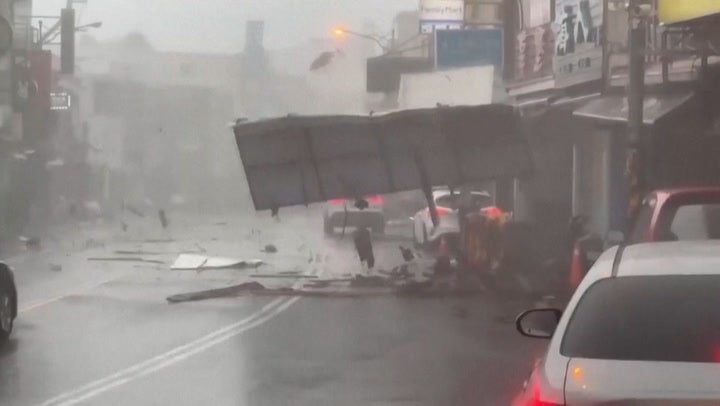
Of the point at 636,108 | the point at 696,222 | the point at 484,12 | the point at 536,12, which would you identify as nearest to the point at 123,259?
the point at 536,12

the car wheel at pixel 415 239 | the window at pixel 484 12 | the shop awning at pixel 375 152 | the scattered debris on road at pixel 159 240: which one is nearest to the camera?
the shop awning at pixel 375 152

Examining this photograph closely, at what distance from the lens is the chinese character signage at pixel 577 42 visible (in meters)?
27.1

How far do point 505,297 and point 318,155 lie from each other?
4632 mm

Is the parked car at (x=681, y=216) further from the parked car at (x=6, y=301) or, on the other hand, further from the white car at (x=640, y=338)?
the parked car at (x=6, y=301)

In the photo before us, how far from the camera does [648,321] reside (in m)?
5.11

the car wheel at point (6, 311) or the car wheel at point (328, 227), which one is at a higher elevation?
the car wheel at point (6, 311)

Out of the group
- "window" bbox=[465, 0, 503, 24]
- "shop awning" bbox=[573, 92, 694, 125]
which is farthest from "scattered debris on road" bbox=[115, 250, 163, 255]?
"window" bbox=[465, 0, 503, 24]

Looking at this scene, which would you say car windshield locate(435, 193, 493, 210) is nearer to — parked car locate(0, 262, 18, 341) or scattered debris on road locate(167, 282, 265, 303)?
scattered debris on road locate(167, 282, 265, 303)

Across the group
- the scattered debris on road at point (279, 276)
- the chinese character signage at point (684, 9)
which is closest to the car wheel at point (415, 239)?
the scattered debris on road at point (279, 276)

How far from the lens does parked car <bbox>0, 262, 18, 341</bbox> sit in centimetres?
1412

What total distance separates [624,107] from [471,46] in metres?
11.5

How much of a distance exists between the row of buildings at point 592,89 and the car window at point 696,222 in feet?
29.3

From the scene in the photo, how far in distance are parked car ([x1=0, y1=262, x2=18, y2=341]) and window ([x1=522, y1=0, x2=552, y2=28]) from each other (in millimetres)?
21057

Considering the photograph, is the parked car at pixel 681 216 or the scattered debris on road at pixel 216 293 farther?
the scattered debris on road at pixel 216 293
